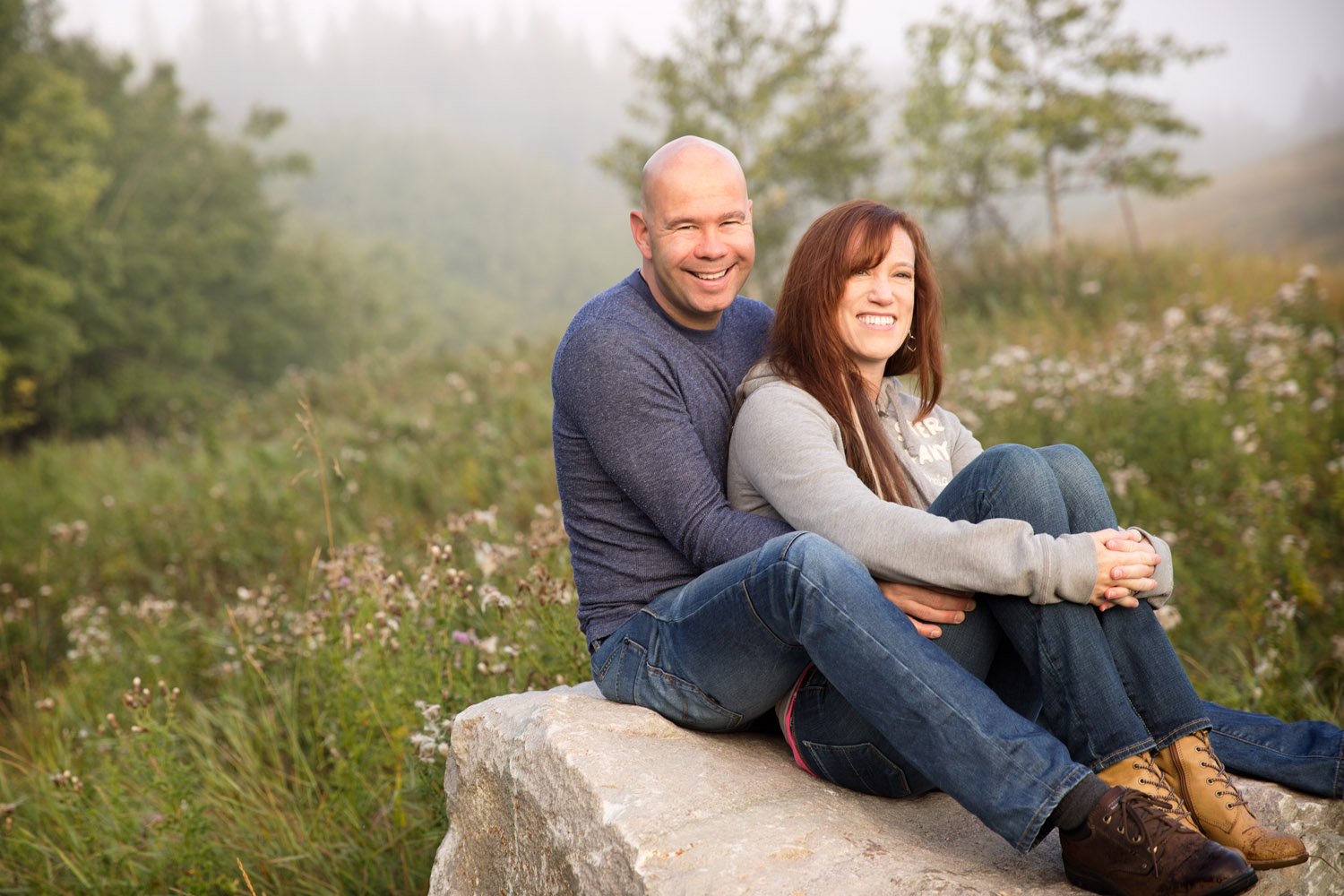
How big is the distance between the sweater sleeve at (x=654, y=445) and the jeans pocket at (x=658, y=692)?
299 millimetres

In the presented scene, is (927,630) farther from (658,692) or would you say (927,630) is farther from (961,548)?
(658,692)

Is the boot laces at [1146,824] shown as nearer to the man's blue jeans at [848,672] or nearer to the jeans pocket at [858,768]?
the man's blue jeans at [848,672]

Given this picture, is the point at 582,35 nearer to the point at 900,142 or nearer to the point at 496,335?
the point at 496,335

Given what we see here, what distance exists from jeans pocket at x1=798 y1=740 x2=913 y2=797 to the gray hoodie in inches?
17.1

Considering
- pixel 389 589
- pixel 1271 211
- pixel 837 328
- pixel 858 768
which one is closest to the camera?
pixel 858 768

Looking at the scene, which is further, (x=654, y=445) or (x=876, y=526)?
(x=654, y=445)

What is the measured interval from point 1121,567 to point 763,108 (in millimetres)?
14416

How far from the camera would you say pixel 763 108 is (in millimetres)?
15383

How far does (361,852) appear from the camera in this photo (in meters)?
3.22

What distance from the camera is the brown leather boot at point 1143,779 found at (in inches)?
80.9

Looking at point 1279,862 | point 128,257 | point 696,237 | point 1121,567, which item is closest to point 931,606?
point 1121,567

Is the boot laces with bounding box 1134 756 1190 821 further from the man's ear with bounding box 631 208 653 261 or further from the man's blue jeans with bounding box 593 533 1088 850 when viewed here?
the man's ear with bounding box 631 208 653 261

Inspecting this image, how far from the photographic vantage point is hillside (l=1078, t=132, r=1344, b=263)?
13.2 metres

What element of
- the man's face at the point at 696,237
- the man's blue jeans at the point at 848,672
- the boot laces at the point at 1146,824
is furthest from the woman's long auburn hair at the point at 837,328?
the boot laces at the point at 1146,824
